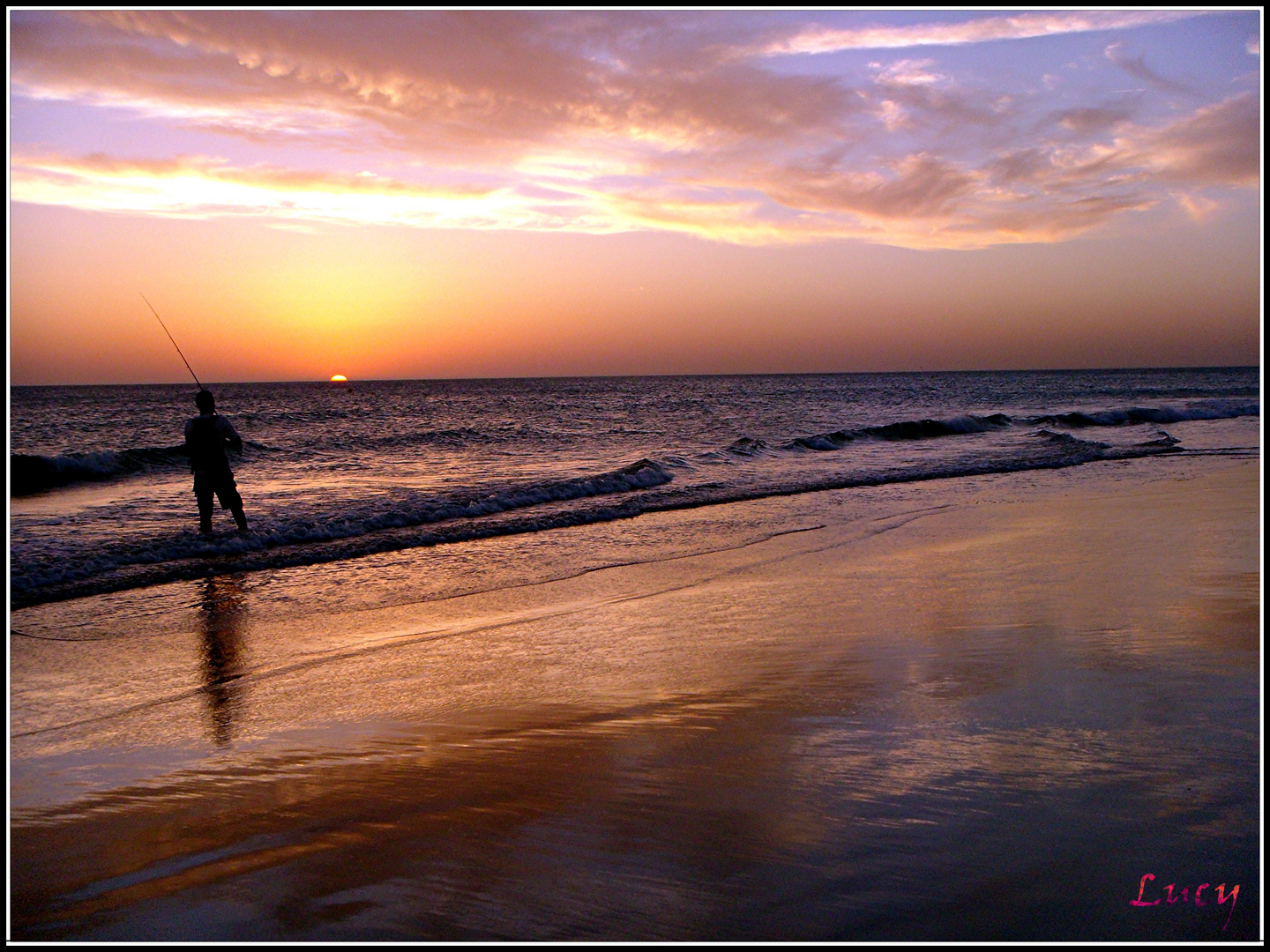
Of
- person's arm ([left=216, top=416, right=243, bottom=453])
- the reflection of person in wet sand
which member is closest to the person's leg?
person's arm ([left=216, top=416, right=243, bottom=453])

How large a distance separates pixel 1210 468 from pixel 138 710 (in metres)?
17.2

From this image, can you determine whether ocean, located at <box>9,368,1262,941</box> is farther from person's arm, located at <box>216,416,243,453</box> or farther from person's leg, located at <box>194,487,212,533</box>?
person's arm, located at <box>216,416,243,453</box>

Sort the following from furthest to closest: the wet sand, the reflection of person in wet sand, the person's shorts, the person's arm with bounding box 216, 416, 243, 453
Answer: the person's shorts → the person's arm with bounding box 216, 416, 243, 453 → the reflection of person in wet sand → the wet sand

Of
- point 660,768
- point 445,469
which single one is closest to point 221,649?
point 660,768

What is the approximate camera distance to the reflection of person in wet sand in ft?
14.8

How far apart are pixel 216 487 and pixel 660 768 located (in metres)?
8.94

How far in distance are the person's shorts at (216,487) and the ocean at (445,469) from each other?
1.68ft

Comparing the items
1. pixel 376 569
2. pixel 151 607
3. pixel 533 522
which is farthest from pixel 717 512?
pixel 151 607

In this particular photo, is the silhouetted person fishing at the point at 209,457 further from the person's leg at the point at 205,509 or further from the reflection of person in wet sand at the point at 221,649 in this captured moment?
the reflection of person in wet sand at the point at 221,649

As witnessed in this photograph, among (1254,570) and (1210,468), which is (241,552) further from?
(1210,468)

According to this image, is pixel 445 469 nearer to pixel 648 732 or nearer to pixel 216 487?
pixel 216 487

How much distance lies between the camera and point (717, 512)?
41.0 feet

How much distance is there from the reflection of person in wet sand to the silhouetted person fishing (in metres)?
2.19

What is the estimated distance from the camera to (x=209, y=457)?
10383mm
